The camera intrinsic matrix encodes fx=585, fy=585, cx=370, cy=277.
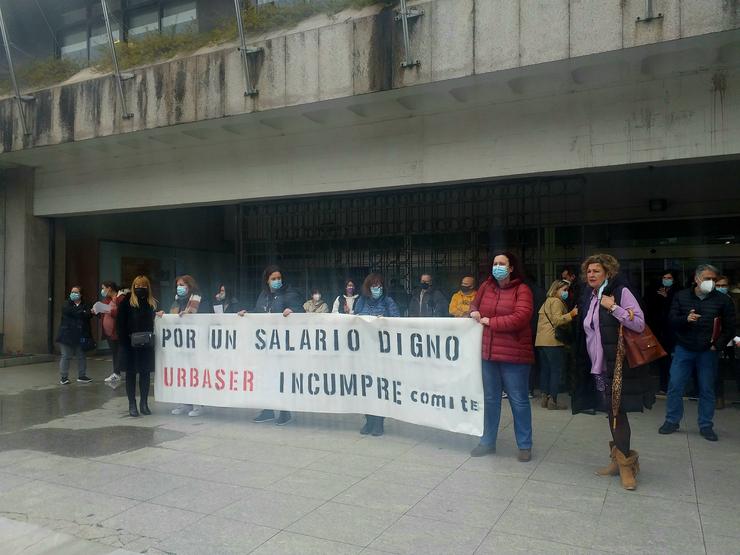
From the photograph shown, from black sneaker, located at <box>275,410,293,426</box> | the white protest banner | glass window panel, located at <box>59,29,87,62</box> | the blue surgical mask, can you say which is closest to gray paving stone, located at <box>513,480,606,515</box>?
the white protest banner

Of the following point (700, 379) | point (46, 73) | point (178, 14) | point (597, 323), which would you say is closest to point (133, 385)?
point (597, 323)

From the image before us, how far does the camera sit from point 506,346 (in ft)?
17.3

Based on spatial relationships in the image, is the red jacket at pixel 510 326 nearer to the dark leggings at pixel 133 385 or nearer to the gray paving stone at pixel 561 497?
the gray paving stone at pixel 561 497

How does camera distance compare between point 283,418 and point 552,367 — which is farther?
point 552,367

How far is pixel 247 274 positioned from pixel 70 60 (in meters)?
5.71

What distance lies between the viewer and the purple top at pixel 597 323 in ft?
14.7

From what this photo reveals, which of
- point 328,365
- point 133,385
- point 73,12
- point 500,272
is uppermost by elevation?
point 73,12

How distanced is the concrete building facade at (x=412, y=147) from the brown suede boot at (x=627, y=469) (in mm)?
4610

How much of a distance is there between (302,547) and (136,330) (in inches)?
177

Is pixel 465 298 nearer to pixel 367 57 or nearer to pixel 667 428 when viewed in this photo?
pixel 667 428

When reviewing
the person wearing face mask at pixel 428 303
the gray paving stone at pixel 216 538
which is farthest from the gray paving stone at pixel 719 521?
the person wearing face mask at pixel 428 303

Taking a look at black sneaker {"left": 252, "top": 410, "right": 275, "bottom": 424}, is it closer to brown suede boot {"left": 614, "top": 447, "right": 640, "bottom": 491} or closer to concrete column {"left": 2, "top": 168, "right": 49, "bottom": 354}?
brown suede boot {"left": 614, "top": 447, "right": 640, "bottom": 491}

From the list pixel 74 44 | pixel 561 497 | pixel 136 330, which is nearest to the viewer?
pixel 561 497

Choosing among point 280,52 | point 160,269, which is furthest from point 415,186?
point 160,269
